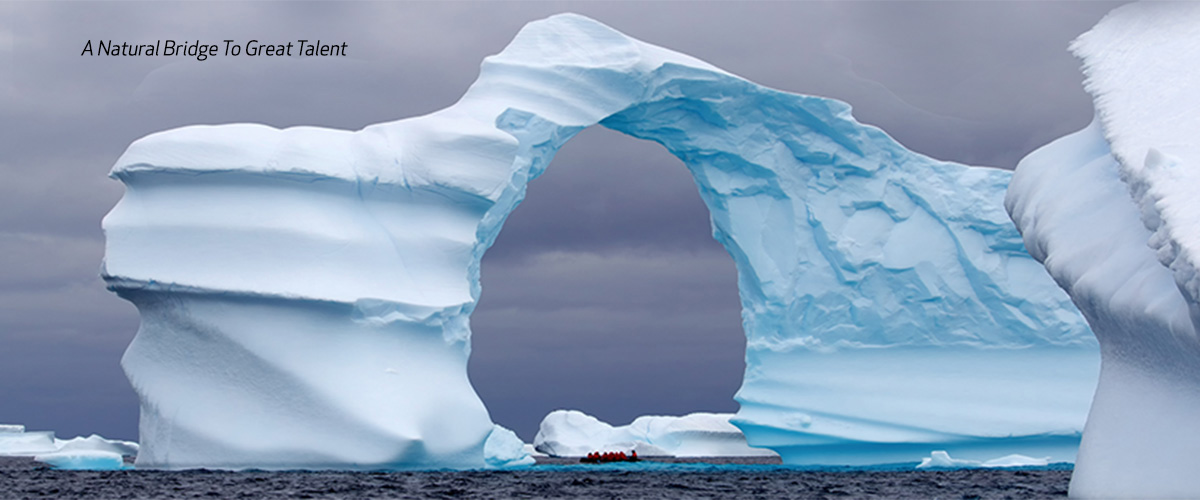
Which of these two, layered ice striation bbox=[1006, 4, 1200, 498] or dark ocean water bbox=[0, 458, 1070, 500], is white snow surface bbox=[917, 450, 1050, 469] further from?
layered ice striation bbox=[1006, 4, 1200, 498]

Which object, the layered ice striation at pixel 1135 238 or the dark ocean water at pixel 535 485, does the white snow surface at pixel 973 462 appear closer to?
the dark ocean water at pixel 535 485

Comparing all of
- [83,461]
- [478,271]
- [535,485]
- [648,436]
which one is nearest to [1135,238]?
[535,485]

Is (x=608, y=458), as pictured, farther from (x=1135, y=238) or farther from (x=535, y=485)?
(x=1135, y=238)

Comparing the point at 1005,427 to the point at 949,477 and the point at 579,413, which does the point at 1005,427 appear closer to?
the point at 949,477

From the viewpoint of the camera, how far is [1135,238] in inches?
260

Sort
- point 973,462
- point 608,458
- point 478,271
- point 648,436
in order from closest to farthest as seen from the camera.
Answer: point 478,271 → point 973,462 → point 608,458 → point 648,436

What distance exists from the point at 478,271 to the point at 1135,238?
8.19m

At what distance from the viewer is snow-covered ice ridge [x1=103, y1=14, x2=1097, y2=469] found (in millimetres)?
11312

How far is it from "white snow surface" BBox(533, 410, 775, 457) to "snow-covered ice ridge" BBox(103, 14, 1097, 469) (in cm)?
464

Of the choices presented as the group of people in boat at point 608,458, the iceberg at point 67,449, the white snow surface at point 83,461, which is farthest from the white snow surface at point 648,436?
the white snow surface at point 83,461

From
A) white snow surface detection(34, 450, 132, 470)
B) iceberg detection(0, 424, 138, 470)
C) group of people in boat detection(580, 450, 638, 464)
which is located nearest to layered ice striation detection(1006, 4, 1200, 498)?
group of people in boat detection(580, 450, 638, 464)

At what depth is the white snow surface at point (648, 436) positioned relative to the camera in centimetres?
2022

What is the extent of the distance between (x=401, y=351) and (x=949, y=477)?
17.1ft

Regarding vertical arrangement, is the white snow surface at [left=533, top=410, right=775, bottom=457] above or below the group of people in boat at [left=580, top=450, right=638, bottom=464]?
above
